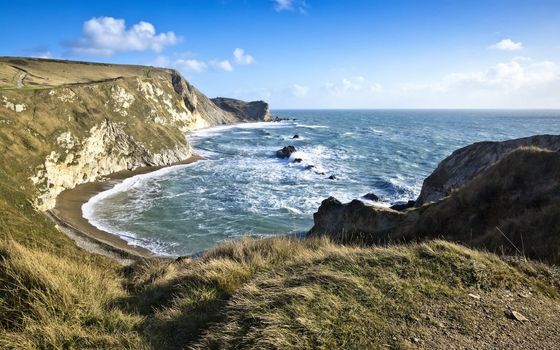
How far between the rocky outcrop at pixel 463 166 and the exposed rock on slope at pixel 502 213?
12.0m

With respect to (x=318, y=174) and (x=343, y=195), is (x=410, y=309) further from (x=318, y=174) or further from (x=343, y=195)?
(x=318, y=174)

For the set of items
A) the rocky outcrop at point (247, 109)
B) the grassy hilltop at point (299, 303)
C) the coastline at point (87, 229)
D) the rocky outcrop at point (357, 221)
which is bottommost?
the coastline at point (87, 229)

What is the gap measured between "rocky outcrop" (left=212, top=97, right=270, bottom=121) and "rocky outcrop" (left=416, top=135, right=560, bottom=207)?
15537 centimetres

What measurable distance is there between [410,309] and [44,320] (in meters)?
5.34

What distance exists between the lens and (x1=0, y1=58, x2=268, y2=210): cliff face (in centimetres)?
3595

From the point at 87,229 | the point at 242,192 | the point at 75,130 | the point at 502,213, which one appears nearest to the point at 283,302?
the point at 502,213

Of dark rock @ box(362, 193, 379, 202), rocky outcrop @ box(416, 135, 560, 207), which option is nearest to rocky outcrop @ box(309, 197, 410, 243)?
rocky outcrop @ box(416, 135, 560, 207)

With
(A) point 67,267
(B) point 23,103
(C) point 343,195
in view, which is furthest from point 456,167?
(B) point 23,103

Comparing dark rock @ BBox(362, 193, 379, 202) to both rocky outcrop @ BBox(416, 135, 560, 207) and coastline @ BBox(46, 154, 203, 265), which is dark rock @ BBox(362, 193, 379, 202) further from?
coastline @ BBox(46, 154, 203, 265)

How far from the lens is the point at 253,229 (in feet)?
96.4

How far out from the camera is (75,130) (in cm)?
4550

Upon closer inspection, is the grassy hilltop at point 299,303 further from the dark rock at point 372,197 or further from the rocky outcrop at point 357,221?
the dark rock at point 372,197

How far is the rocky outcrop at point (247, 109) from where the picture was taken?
181 metres

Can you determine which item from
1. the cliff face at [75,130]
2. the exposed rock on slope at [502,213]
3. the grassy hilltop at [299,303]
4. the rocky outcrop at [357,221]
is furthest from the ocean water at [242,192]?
the grassy hilltop at [299,303]
